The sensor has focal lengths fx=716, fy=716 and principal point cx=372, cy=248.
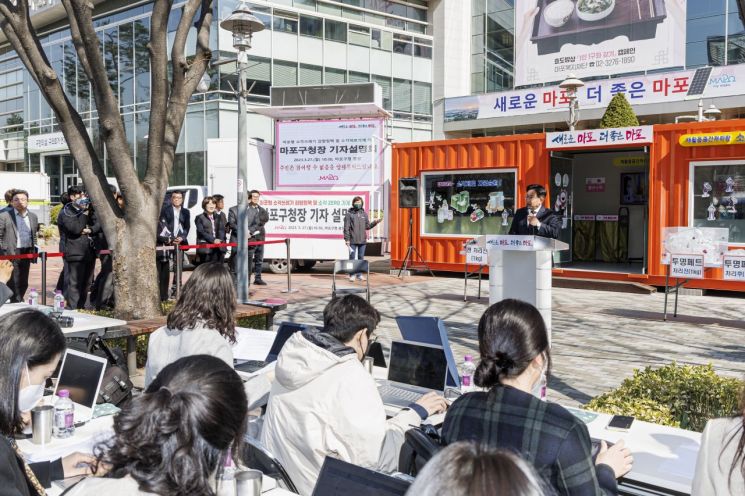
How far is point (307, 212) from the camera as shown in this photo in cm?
1603

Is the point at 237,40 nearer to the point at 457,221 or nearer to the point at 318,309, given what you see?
the point at 318,309

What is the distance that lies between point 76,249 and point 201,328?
672 cm

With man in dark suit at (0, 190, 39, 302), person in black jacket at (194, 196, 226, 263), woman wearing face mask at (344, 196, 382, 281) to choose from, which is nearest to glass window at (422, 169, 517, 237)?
woman wearing face mask at (344, 196, 382, 281)

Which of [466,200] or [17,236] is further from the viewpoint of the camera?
[466,200]

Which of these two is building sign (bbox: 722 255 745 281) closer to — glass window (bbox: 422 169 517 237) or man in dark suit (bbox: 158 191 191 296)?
glass window (bbox: 422 169 517 237)

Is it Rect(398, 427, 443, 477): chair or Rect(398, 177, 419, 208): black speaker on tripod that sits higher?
Rect(398, 177, 419, 208): black speaker on tripod

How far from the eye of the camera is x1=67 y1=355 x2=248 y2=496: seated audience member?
1.64 m

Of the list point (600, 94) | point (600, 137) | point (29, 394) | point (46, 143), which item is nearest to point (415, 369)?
point (29, 394)

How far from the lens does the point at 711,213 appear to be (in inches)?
499

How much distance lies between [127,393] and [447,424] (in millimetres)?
3286

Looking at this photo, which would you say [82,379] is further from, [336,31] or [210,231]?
[336,31]

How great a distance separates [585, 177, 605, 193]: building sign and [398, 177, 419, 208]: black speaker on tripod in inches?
232

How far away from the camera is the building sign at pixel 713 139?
39.1ft

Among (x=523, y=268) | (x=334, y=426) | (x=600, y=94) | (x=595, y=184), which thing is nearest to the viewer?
(x=334, y=426)
